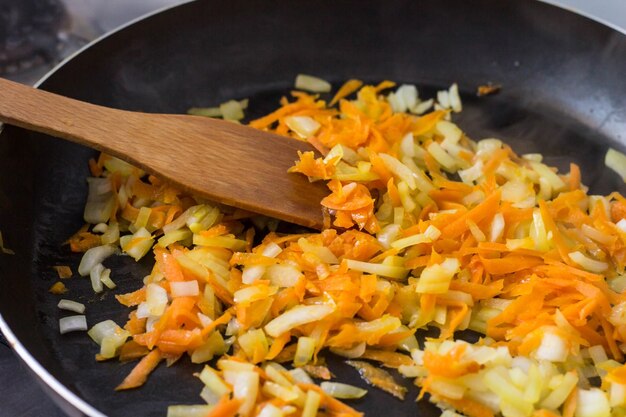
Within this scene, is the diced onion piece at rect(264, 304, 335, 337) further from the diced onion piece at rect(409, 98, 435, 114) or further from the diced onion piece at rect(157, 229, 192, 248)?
the diced onion piece at rect(409, 98, 435, 114)

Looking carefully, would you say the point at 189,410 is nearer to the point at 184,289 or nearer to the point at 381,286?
the point at 184,289

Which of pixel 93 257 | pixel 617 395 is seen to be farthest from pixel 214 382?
pixel 617 395

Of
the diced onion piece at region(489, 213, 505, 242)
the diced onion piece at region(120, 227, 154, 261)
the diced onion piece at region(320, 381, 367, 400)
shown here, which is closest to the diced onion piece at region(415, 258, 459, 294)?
the diced onion piece at region(489, 213, 505, 242)

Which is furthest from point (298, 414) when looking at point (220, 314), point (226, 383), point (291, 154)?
point (291, 154)

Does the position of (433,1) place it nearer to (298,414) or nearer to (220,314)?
(220,314)

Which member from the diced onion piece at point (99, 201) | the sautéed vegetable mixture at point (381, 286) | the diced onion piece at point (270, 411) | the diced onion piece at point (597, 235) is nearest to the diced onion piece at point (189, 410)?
the sautéed vegetable mixture at point (381, 286)

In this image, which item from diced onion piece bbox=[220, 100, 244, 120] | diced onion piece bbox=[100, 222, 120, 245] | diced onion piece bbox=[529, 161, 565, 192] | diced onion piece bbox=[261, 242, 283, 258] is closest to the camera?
diced onion piece bbox=[261, 242, 283, 258]

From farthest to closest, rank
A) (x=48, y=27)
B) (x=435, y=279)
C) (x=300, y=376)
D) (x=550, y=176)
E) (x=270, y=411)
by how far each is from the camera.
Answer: (x=48, y=27) < (x=550, y=176) < (x=435, y=279) < (x=300, y=376) < (x=270, y=411)
